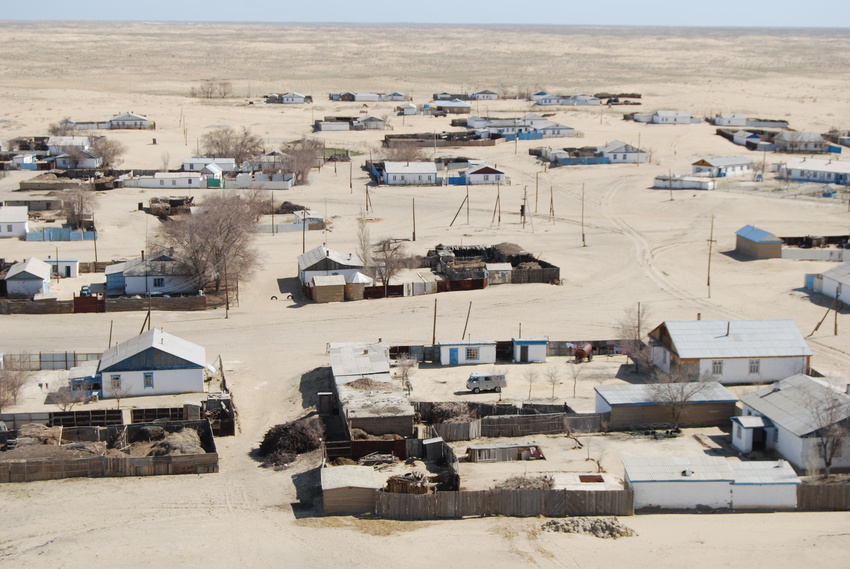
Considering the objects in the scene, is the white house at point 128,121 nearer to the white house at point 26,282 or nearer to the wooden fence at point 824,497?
the white house at point 26,282

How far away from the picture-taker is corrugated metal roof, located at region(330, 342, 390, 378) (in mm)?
33375

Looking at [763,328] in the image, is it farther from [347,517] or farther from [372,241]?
→ [372,241]

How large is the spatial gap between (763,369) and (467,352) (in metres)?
9.92

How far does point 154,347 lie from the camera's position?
33031mm

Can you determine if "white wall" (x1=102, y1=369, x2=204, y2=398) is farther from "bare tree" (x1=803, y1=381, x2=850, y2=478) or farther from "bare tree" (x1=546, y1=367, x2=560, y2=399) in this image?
"bare tree" (x1=803, y1=381, x2=850, y2=478)

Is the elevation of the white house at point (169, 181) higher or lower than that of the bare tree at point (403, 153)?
lower

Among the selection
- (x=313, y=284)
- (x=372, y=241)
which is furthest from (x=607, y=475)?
(x=372, y=241)

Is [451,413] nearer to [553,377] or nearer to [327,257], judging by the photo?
[553,377]

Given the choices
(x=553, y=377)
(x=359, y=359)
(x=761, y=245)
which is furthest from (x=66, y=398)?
(x=761, y=245)

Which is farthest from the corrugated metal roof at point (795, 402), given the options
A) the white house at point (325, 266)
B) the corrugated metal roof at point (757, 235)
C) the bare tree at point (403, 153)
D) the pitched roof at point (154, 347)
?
the bare tree at point (403, 153)

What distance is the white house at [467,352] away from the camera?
36.2 m

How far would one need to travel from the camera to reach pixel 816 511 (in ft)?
81.3

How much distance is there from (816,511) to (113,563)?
16164 millimetres

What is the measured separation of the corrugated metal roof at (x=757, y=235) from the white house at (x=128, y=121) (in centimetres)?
6259
